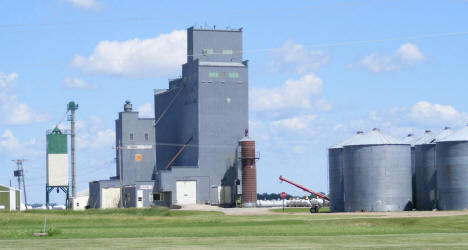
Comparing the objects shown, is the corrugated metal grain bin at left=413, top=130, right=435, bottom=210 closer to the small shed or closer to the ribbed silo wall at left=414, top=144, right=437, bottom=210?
the ribbed silo wall at left=414, top=144, right=437, bottom=210

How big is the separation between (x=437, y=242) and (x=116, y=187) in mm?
89323

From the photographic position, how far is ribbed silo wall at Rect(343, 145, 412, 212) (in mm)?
92375

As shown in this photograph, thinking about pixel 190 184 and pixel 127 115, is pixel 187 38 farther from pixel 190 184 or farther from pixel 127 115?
pixel 190 184

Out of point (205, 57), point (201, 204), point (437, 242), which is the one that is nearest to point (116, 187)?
point (201, 204)

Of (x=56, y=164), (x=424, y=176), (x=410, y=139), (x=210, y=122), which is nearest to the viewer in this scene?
(x=424, y=176)

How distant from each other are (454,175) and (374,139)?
387 inches

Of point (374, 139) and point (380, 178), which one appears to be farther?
point (374, 139)

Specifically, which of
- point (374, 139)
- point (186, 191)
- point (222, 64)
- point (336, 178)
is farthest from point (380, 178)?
point (222, 64)

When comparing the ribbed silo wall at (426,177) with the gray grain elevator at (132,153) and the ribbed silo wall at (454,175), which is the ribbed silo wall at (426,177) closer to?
the ribbed silo wall at (454,175)

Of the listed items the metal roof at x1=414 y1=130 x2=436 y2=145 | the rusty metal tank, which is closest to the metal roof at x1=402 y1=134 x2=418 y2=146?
the metal roof at x1=414 y1=130 x2=436 y2=145

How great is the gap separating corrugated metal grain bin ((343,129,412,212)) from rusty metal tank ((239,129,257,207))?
26164mm

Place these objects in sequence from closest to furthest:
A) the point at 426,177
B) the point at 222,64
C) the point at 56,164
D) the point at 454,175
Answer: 1. the point at 454,175
2. the point at 426,177
3. the point at 222,64
4. the point at 56,164

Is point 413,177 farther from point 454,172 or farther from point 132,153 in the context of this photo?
point 132,153

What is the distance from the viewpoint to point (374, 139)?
9506 centimetres
